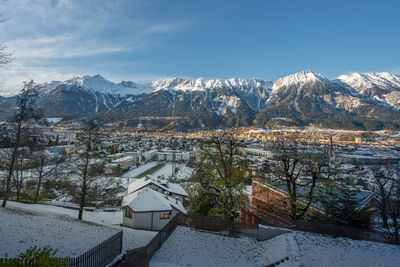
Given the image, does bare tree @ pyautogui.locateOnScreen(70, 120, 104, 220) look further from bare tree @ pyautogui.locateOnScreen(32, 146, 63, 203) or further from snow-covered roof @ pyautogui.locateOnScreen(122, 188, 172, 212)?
snow-covered roof @ pyautogui.locateOnScreen(122, 188, 172, 212)

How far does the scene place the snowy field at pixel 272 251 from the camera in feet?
32.9

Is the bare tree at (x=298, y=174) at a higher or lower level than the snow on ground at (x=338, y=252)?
higher

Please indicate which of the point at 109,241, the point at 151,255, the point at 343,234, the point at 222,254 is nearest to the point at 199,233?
the point at 222,254

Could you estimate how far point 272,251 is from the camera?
1102cm

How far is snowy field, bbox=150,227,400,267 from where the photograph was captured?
32.9ft

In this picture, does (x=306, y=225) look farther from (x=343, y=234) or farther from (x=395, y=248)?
(x=395, y=248)

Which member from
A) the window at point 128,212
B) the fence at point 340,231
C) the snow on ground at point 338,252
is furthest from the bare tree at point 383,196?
the window at point 128,212

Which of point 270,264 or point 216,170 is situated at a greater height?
point 216,170

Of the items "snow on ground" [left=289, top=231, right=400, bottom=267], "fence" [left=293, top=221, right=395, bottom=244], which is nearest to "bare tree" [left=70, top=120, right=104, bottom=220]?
"snow on ground" [left=289, top=231, right=400, bottom=267]

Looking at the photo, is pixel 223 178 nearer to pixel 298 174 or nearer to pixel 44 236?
pixel 298 174

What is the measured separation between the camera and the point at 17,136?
15820mm

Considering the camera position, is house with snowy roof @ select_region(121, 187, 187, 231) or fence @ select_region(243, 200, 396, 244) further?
house with snowy roof @ select_region(121, 187, 187, 231)

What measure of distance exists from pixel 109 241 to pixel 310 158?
15096 millimetres

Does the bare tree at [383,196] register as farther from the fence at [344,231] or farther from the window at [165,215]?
the window at [165,215]
